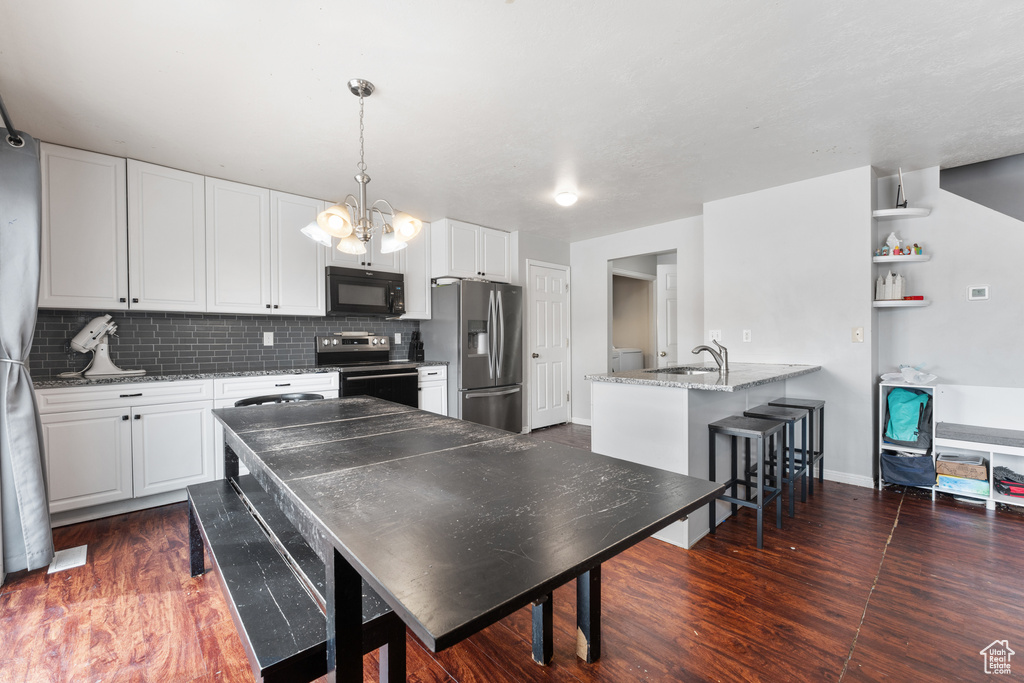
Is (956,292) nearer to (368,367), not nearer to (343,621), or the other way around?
(343,621)

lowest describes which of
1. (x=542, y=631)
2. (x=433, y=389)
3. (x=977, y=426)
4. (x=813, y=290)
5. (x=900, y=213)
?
(x=542, y=631)

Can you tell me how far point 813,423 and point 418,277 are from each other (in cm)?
357

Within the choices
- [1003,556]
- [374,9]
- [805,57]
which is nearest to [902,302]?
[1003,556]

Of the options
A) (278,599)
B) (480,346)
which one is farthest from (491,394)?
(278,599)

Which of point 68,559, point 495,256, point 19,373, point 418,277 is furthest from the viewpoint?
point 495,256

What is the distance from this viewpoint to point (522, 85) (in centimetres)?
218

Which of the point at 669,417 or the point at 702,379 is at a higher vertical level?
the point at 702,379

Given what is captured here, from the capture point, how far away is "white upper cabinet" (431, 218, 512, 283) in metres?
4.49

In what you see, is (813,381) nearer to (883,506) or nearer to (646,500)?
(883,506)

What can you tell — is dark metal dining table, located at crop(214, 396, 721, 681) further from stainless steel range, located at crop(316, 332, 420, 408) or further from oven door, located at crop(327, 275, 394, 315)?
oven door, located at crop(327, 275, 394, 315)

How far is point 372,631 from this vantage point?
39.3 inches

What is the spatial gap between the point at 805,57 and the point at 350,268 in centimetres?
339

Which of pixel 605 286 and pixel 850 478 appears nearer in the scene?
pixel 850 478

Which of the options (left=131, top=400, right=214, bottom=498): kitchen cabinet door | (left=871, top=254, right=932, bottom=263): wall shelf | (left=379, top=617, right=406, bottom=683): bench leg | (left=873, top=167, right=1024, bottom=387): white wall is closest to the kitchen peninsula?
(left=871, top=254, right=932, bottom=263): wall shelf
